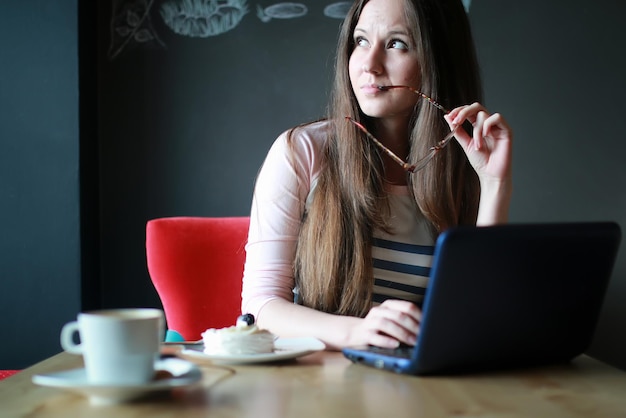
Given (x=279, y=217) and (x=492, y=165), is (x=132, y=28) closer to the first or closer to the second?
(x=279, y=217)

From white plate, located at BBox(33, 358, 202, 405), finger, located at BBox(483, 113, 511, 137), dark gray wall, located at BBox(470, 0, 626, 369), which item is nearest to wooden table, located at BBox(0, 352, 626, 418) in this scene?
white plate, located at BBox(33, 358, 202, 405)

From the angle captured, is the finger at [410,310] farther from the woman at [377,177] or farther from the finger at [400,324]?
the woman at [377,177]

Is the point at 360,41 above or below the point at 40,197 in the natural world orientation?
above

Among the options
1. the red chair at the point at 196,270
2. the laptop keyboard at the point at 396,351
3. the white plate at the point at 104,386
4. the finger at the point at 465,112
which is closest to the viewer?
the white plate at the point at 104,386

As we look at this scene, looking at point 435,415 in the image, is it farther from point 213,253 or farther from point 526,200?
point 526,200

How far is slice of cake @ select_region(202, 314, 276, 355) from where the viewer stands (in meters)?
0.93

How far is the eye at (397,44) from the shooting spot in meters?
1.49

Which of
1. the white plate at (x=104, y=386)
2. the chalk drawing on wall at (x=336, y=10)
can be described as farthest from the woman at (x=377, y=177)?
the chalk drawing on wall at (x=336, y=10)

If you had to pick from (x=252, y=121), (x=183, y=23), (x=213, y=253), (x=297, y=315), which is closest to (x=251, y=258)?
(x=297, y=315)

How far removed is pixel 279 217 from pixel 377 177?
0.22 metres

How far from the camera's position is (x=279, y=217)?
4.62ft

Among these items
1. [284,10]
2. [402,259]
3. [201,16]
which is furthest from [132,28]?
[402,259]

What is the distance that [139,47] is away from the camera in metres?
3.02

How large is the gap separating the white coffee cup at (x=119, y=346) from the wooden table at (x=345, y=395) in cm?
3
